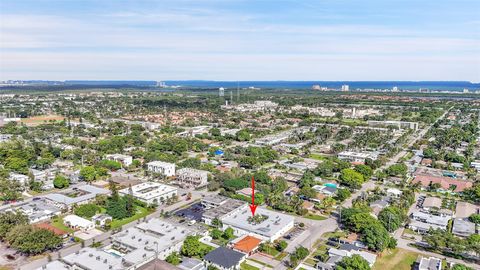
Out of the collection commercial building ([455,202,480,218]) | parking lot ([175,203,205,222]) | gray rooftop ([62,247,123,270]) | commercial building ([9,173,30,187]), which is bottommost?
parking lot ([175,203,205,222])

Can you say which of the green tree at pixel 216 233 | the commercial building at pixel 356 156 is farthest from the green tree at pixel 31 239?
the commercial building at pixel 356 156

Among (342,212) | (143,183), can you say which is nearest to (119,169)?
(143,183)

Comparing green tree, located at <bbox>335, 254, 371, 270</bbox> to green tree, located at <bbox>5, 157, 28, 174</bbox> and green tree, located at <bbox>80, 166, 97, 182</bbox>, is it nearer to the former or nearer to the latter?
green tree, located at <bbox>80, 166, 97, 182</bbox>

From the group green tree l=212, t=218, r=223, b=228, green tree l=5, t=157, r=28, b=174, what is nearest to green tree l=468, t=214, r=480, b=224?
green tree l=212, t=218, r=223, b=228

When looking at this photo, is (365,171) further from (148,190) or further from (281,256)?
(148,190)

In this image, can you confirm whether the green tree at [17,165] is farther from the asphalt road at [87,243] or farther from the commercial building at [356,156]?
the commercial building at [356,156]

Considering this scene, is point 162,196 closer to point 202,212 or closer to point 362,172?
point 202,212
